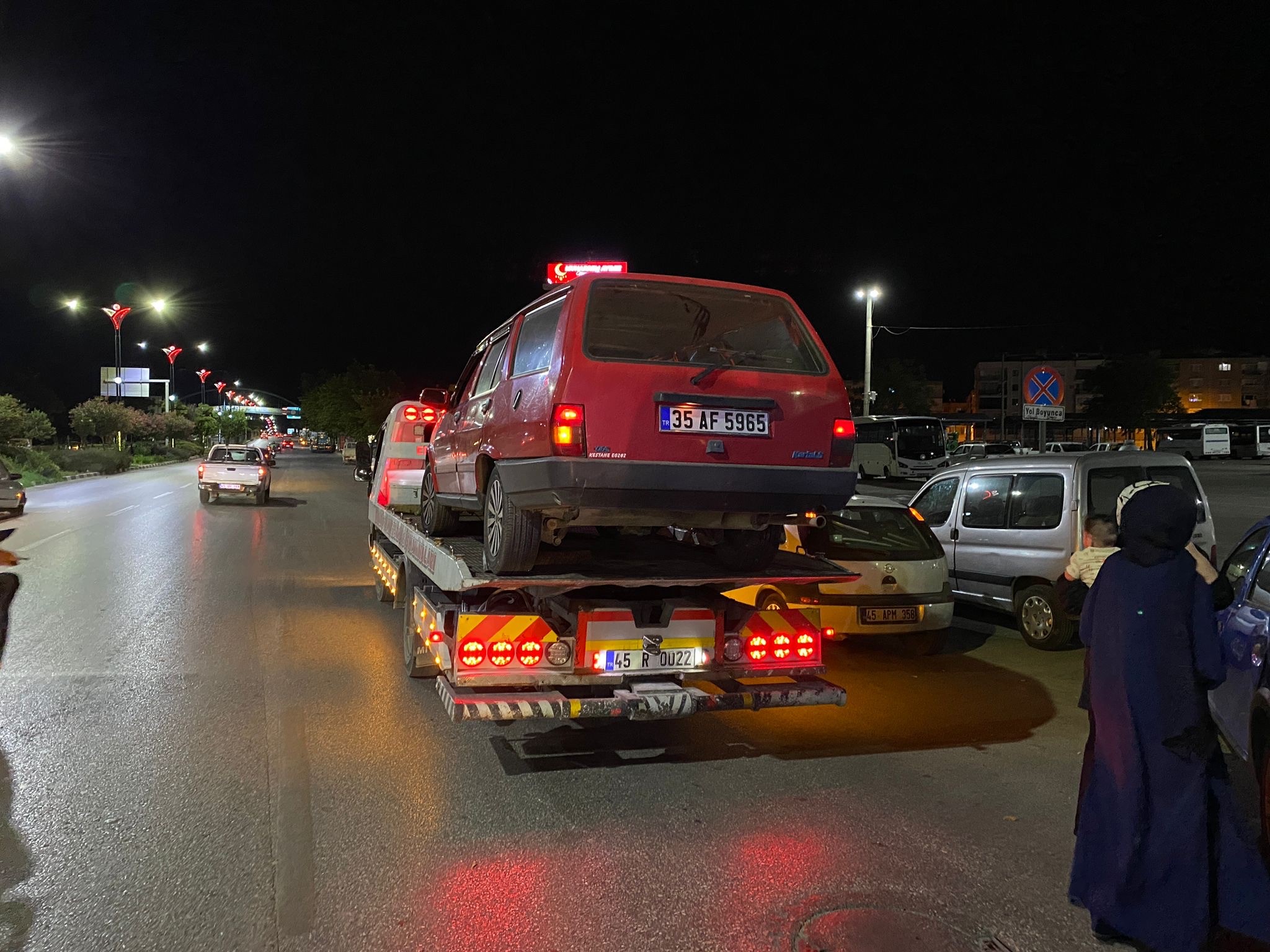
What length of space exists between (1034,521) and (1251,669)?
493cm

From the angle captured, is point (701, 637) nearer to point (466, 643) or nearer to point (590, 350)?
point (466, 643)

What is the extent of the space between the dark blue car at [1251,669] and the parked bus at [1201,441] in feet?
186

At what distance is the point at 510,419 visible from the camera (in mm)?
5223

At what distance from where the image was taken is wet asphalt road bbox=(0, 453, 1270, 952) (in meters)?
3.38

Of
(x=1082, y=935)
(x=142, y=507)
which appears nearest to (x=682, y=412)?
(x=1082, y=935)

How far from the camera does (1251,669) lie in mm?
4059

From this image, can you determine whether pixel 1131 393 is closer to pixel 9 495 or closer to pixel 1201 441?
pixel 1201 441

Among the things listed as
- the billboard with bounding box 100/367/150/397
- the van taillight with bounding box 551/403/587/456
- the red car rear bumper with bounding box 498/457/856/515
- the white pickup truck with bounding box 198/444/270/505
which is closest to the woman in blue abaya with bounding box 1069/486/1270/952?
the red car rear bumper with bounding box 498/457/856/515

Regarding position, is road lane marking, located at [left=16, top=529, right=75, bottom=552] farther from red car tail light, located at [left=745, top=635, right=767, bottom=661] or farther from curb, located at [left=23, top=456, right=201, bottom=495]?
red car tail light, located at [left=745, top=635, right=767, bottom=661]

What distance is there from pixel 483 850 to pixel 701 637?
1672mm

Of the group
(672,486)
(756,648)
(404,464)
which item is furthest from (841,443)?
(404,464)

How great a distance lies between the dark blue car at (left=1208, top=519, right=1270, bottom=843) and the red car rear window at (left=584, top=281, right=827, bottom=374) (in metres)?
2.31

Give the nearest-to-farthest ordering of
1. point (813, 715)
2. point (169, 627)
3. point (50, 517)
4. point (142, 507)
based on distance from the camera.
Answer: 1. point (813, 715)
2. point (169, 627)
3. point (50, 517)
4. point (142, 507)

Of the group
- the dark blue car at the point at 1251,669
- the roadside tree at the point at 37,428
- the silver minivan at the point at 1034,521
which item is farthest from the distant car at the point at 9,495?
the dark blue car at the point at 1251,669
